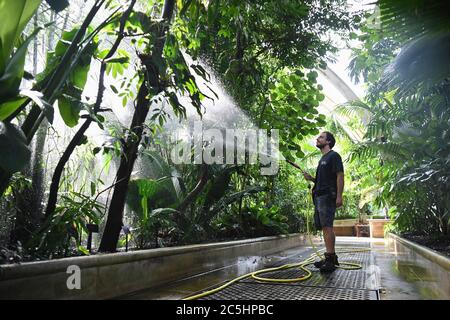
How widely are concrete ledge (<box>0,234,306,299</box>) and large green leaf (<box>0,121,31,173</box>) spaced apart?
578 mm

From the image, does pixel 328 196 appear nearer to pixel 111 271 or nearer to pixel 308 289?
pixel 308 289

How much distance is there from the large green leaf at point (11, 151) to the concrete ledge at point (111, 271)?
58cm

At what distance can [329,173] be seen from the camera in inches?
150

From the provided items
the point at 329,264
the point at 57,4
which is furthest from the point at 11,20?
the point at 329,264

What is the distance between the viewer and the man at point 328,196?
3.67m

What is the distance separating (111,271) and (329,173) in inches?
98.4

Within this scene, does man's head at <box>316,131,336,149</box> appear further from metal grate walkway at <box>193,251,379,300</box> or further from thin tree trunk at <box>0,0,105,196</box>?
thin tree trunk at <box>0,0,105,196</box>

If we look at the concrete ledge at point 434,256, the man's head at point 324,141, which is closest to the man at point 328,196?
the man's head at point 324,141

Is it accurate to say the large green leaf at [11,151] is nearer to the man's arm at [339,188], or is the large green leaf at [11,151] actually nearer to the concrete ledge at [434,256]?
the concrete ledge at [434,256]

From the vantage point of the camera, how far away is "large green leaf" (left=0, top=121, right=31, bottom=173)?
137cm

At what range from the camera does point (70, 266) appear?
201 centimetres
